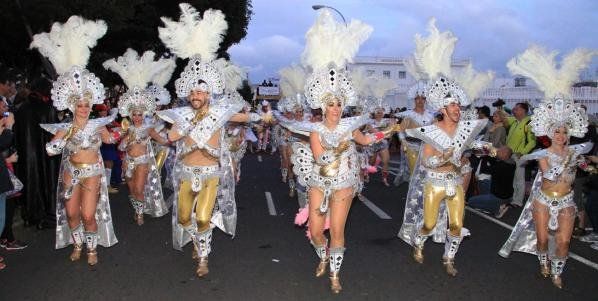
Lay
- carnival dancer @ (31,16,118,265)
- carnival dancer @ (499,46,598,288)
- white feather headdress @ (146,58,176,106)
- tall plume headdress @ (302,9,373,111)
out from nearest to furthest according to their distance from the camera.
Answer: tall plume headdress @ (302,9,373,111) < carnival dancer @ (499,46,598,288) < carnival dancer @ (31,16,118,265) < white feather headdress @ (146,58,176,106)

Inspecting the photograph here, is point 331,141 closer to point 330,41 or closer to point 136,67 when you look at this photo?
point 330,41

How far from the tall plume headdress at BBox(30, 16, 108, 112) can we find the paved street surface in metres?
1.86

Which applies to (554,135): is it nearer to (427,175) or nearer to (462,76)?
(427,175)

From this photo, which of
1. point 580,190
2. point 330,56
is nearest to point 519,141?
point 580,190

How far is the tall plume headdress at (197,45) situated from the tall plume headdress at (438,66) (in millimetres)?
2389

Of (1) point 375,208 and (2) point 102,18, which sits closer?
(1) point 375,208

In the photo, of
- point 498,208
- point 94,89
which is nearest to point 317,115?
point 94,89

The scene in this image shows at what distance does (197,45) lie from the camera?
624 centimetres

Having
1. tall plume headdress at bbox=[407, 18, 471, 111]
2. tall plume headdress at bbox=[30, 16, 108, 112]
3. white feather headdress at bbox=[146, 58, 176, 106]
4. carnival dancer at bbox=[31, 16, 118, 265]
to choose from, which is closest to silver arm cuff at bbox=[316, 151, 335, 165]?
tall plume headdress at bbox=[407, 18, 471, 111]

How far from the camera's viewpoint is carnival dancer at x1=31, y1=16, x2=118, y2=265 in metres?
6.13

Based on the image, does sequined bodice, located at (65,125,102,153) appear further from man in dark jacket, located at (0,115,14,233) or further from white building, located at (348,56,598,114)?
white building, located at (348,56,598,114)

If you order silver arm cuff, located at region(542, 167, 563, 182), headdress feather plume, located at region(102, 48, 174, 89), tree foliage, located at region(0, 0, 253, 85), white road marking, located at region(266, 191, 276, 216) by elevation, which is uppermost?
tree foliage, located at region(0, 0, 253, 85)

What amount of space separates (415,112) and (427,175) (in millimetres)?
4194

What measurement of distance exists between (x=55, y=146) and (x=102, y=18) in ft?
37.9
